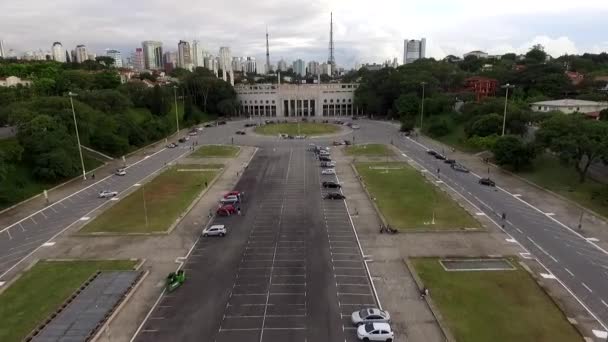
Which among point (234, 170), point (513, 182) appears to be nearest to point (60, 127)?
point (234, 170)

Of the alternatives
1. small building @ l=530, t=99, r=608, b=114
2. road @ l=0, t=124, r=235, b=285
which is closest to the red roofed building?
small building @ l=530, t=99, r=608, b=114

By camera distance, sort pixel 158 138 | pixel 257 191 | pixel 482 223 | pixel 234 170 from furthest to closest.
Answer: pixel 158 138 → pixel 234 170 → pixel 257 191 → pixel 482 223

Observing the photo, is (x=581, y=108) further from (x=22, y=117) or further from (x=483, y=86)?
(x=22, y=117)

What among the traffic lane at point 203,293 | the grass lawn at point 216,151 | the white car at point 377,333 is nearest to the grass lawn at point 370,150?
the grass lawn at point 216,151

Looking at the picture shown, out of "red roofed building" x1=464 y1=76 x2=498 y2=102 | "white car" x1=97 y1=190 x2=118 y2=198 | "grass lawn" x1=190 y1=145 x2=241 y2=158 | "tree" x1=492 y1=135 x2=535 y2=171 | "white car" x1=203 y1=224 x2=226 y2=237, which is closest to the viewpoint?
"white car" x1=203 y1=224 x2=226 y2=237

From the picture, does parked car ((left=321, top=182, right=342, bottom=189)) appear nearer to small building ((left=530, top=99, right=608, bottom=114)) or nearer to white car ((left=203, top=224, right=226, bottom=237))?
white car ((left=203, top=224, right=226, bottom=237))

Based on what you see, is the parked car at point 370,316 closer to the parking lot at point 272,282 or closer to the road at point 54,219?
the parking lot at point 272,282

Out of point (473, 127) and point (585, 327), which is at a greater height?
point (473, 127)
